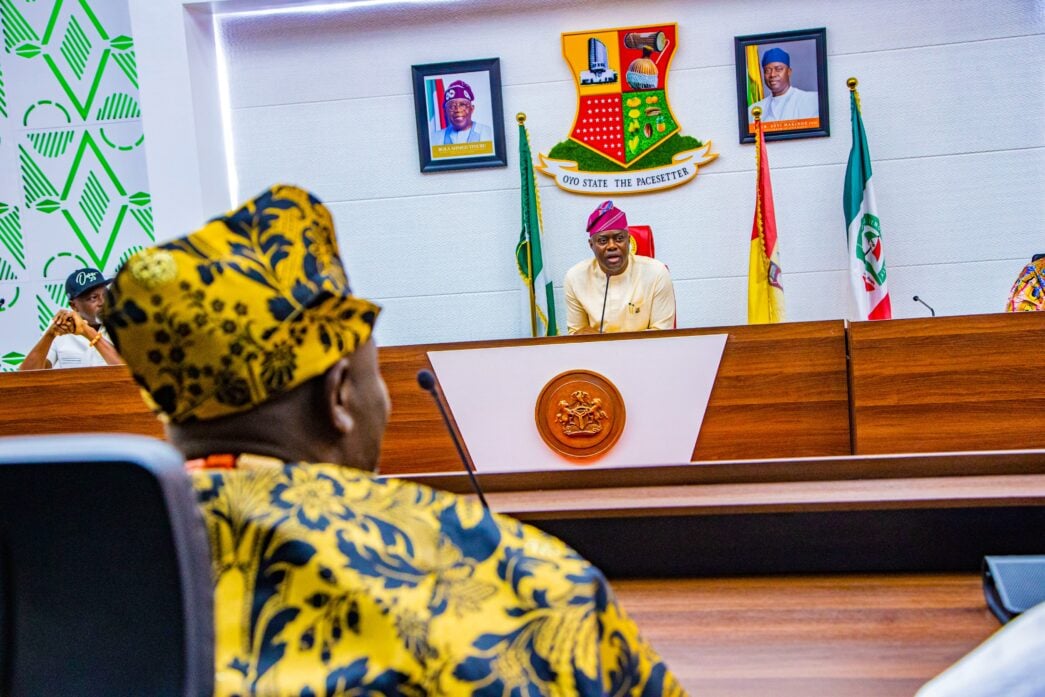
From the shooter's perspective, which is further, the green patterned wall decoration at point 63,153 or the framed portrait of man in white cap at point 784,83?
the green patterned wall decoration at point 63,153

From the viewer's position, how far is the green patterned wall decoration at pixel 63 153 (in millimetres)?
5211

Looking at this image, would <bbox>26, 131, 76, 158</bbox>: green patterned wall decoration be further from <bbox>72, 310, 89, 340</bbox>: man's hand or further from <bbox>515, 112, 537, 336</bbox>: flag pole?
<bbox>515, 112, 537, 336</bbox>: flag pole

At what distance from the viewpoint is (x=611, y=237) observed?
13.8 ft

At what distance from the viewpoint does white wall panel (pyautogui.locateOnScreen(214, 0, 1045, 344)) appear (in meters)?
4.87

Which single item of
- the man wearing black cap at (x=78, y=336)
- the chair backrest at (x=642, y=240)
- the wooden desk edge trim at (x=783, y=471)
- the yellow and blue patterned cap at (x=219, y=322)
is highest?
the yellow and blue patterned cap at (x=219, y=322)

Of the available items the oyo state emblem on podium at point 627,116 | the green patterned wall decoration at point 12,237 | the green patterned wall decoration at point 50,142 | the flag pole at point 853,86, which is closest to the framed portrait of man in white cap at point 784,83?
the flag pole at point 853,86

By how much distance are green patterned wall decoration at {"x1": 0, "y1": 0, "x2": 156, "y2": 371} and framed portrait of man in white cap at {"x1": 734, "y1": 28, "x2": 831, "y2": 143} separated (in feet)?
11.5

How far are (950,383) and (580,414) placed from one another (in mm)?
1062

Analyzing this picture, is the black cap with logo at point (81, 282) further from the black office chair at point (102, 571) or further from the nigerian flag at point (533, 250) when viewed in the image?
the black office chair at point (102, 571)

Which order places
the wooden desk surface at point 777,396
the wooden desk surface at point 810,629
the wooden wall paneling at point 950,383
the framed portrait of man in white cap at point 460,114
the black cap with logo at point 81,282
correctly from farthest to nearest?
the framed portrait of man in white cap at point 460,114 → the black cap with logo at point 81,282 → the wooden desk surface at point 777,396 → the wooden wall paneling at point 950,383 → the wooden desk surface at point 810,629

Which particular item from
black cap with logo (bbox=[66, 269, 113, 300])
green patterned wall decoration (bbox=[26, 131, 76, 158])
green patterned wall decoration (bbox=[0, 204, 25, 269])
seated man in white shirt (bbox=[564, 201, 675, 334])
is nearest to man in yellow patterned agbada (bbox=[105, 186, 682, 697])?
seated man in white shirt (bbox=[564, 201, 675, 334])

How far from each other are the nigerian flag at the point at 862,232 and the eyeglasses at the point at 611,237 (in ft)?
4.45

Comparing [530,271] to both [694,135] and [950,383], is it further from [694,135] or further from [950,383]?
[950,383]

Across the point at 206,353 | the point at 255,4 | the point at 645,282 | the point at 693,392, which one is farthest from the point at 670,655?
the point at 255,4
